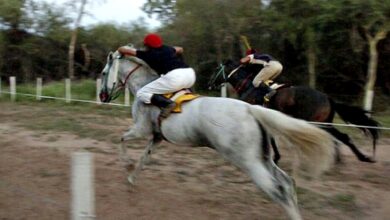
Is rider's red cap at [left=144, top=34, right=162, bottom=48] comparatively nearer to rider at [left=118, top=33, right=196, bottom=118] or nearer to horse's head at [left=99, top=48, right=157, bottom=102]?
rider at [left=118, top=33, right=196, bottom=118]

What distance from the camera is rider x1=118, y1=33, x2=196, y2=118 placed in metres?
6.20

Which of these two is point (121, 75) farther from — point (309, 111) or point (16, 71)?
point (16, 71)

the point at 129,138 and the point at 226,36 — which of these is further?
the point at 226,36

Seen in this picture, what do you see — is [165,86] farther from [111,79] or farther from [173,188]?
[173,188]

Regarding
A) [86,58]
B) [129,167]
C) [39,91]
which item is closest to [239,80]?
[129,167]

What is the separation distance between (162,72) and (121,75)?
0.81 meters

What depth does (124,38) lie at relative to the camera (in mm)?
27031

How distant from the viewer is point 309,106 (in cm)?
908

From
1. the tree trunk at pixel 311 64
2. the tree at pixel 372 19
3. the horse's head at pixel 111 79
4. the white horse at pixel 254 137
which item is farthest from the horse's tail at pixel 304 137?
the tree trunk at pixel 311 64

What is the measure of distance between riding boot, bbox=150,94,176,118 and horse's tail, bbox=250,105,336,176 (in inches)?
44.2

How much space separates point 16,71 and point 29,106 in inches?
395

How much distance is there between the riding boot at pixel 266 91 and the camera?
9352 millimetres

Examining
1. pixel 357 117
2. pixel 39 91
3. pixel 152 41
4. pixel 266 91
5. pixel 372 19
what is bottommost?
pixel 39 91

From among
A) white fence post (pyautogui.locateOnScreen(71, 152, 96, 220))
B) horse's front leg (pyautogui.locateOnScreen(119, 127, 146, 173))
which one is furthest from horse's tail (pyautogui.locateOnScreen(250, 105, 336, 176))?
white fence post (pyautogui.locateOnScreen(71, 152, 96, 220))
